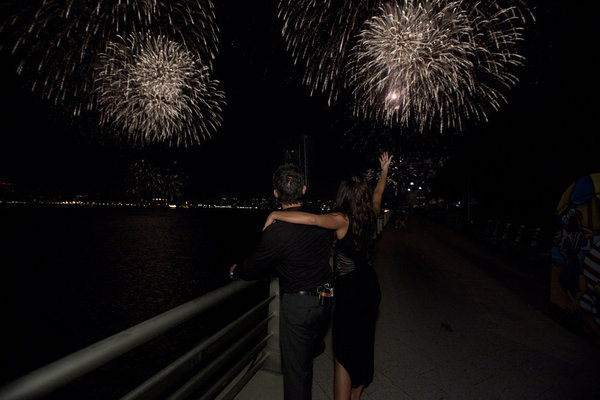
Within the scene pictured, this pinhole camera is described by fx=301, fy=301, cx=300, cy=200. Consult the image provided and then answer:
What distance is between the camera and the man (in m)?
2.36

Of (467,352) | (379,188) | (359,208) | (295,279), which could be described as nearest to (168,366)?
(295,279)

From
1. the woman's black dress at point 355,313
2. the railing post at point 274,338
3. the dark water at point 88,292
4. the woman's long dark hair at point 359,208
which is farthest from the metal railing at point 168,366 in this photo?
the dark water at point 88,292

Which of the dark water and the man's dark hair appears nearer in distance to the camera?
the man's dark hair

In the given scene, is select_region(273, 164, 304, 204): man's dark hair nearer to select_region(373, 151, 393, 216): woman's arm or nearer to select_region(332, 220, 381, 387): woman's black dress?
select_region(332, 220, 381, 387): woman's black dress

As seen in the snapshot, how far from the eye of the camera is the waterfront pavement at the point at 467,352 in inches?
128

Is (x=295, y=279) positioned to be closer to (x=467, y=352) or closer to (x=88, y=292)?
(x=467, y=352)

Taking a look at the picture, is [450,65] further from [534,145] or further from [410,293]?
[534,145]

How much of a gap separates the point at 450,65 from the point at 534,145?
31.9 feet

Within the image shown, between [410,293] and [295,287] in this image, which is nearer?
[295,287]

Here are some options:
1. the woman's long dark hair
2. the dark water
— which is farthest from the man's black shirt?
the dark water

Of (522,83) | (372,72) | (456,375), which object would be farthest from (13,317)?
(522,83)

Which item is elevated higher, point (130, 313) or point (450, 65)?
point (450, 65)

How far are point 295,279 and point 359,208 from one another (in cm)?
88

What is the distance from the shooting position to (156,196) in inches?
6299
